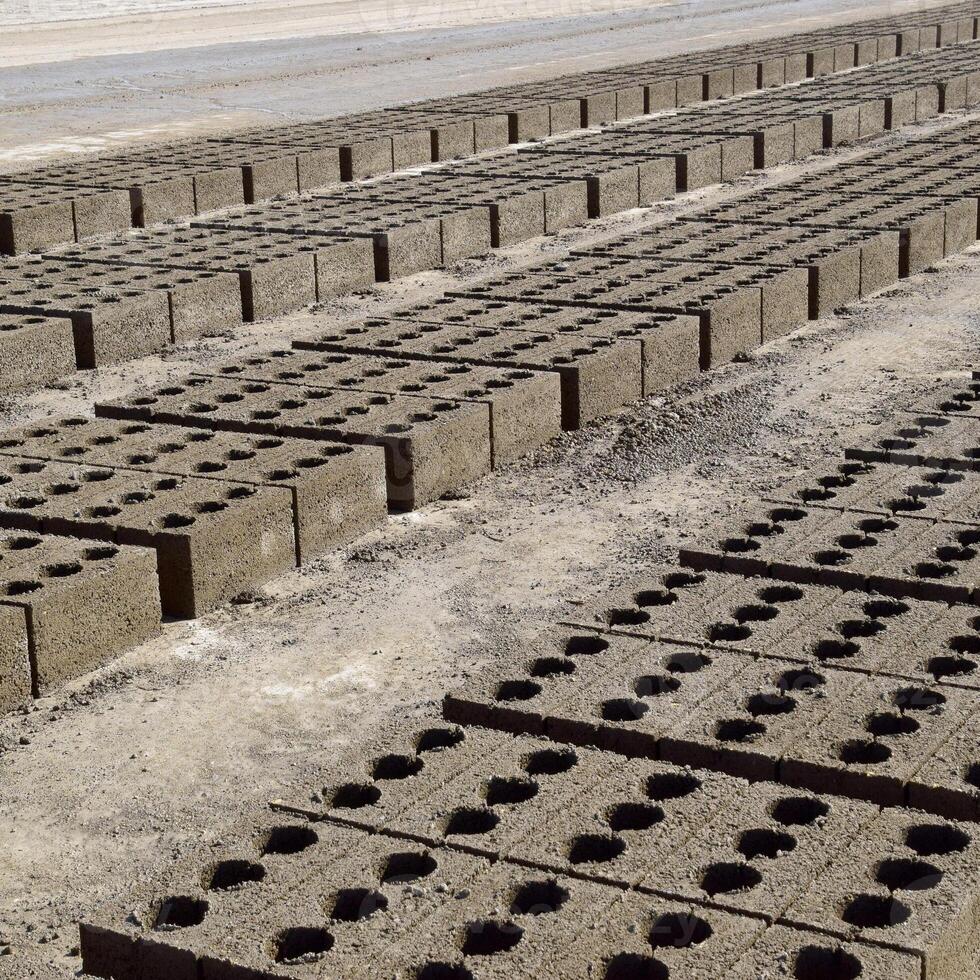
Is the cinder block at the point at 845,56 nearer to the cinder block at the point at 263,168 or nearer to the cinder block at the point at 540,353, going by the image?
the cinder block at the point at 263,168

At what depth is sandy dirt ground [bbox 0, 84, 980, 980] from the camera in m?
5.42

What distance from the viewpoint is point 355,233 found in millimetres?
13930

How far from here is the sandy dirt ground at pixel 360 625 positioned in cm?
542

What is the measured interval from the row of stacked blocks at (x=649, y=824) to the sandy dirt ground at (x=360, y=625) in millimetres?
419

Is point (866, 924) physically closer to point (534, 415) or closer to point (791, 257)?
point (534, 415)

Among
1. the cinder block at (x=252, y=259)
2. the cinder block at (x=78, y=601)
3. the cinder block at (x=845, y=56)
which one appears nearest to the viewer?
the cinder block at (x=78, y=601)

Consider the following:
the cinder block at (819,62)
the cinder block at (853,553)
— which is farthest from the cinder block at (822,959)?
the cinder block at (819,62)

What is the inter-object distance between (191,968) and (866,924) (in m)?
1.50

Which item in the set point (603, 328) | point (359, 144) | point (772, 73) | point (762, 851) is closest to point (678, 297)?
point (603, 328)

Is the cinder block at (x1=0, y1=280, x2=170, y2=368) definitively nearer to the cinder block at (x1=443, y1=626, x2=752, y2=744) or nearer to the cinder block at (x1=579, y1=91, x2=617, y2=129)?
the cinder block at (x1=443, y1=626, x2=752, y2=744)

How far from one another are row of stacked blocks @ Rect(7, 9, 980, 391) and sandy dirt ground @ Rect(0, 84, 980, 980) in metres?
0.40

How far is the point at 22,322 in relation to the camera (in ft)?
36.6

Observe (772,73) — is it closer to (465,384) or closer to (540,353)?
(540,353)

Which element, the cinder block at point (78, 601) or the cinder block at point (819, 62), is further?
the cinder block at point (819, 62)
